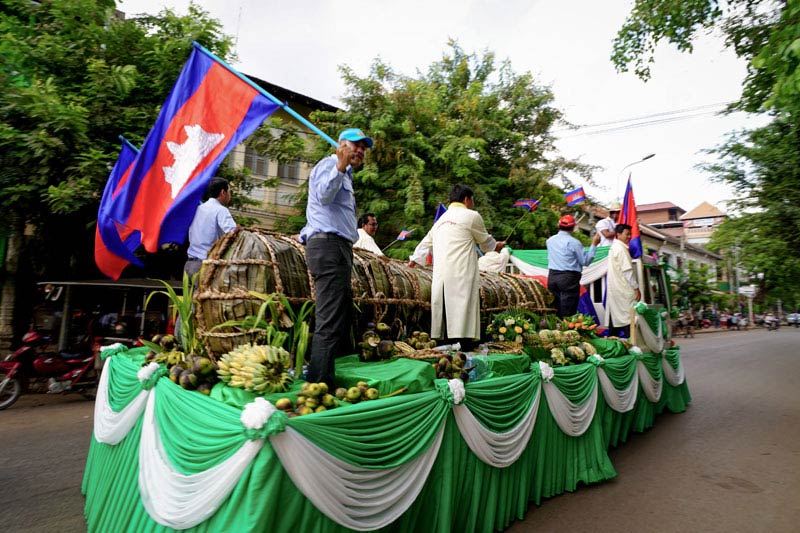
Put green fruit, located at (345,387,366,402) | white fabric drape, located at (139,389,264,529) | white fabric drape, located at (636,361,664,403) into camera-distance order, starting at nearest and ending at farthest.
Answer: white fabric drape, located at (139,389,264,529), green fruit, located at (345,387,366,402), white fabric drape, located at (636,361,664,403)

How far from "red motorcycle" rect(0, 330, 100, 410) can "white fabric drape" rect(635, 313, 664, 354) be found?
306 inches

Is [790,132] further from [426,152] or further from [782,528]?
[782,528]

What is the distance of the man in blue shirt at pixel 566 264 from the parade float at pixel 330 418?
4.52 feet

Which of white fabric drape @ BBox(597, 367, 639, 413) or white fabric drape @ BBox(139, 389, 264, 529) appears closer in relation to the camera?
white fabric drape @ BBox(139, 389, 264, 529)

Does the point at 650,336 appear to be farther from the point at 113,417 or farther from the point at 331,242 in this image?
the point at 113,417

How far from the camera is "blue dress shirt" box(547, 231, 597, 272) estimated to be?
19.1 ft

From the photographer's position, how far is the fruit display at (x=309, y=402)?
2.16 metres

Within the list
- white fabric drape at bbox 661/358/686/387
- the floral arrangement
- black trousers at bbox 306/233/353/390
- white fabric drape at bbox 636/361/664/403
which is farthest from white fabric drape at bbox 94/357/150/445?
white fabric drape at bbox 661/358/686/387

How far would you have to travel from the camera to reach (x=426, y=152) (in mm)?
12289

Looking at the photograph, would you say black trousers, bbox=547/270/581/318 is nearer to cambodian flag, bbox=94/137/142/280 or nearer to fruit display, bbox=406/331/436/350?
fruit display, bbox=406/331/436/350

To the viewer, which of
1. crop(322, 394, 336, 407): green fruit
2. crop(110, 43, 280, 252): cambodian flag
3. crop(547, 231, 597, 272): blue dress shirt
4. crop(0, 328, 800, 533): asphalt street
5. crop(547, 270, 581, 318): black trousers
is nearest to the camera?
crop(322, 394, 336, 407): green fruit

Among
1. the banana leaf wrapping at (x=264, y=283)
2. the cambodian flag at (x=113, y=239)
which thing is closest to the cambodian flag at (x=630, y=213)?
the banana leaf wrapping at (x=264, y=283)

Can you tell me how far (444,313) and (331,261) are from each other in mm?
1739

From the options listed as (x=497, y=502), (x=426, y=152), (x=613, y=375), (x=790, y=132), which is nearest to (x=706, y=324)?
(x=790, y=132)
